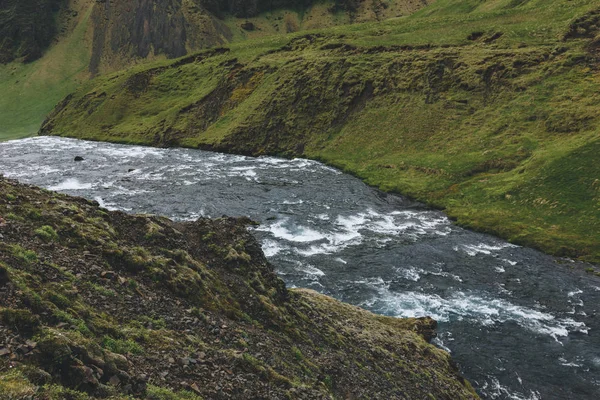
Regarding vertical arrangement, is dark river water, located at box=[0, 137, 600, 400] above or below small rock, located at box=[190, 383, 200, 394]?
below

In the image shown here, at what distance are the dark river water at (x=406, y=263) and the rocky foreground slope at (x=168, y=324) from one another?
5489 mm

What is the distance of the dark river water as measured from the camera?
28.5 m

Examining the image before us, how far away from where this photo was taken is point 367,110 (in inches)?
3770

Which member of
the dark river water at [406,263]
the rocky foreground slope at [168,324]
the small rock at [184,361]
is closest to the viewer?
the rocky foreground slope at [168,324]

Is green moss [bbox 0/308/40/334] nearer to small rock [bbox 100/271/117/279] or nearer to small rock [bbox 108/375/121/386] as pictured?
small rock [bbox 108/375/121/386]

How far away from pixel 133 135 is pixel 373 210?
87341 mm

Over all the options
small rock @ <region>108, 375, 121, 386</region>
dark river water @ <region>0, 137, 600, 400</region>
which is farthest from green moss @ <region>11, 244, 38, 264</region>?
dark river water @ <region>0, 137, 600, 400</region>

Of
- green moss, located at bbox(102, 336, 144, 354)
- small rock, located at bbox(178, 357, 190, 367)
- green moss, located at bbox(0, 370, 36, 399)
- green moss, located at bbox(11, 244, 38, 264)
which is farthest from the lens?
green moss, located at bbox(11, 244, 38, 264)

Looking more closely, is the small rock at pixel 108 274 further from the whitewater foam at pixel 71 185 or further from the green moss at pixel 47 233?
the whitewater foam at pixel 71 185

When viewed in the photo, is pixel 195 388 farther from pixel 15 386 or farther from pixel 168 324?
pixel 15 386

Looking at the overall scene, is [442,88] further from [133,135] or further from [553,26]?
[133,135]

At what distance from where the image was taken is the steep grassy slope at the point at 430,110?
5672cm

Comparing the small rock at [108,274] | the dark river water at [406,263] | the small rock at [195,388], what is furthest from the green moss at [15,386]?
the dark river water at [406,263]

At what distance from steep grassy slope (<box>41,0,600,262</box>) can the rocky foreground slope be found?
3327 cm
